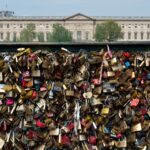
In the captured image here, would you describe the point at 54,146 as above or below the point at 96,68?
below

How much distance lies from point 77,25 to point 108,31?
416 inches

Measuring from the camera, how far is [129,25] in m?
109

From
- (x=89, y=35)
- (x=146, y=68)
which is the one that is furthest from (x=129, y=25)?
(x=146, y=68)

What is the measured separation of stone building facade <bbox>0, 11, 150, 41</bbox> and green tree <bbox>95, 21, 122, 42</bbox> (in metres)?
4.40

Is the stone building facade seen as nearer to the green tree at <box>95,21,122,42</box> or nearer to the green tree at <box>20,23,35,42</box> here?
the green tree at <box>20,23,35,42</box>

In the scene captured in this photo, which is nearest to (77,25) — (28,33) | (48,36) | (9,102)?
(48,36)

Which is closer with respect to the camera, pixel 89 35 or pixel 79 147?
pixel 79 147

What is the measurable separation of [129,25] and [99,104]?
345 ft

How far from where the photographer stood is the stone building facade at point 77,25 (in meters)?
107

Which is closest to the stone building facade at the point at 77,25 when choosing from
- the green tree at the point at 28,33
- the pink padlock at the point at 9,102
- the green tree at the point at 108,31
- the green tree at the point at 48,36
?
the green tree at the point at 48,36

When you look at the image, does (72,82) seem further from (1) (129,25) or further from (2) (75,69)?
(1) (129,25)

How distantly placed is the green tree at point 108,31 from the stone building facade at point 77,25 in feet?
14.4

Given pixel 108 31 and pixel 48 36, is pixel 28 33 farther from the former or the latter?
pixel 108 31

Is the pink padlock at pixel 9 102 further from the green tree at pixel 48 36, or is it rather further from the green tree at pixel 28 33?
the green tree at pixel 28 33
